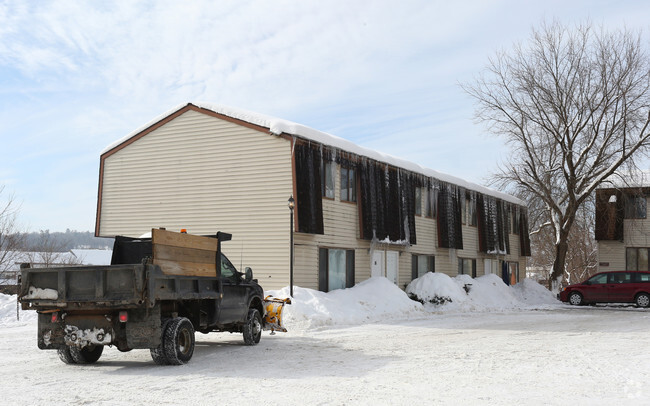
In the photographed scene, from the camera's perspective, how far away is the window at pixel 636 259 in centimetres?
4000

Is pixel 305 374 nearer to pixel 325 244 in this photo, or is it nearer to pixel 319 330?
pixel 319 330

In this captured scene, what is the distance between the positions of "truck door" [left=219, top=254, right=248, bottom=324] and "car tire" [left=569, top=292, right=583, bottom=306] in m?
22.2

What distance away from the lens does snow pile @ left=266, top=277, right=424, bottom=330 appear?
18531 millimetres

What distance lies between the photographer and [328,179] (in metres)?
23.8

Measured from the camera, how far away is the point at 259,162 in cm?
2247

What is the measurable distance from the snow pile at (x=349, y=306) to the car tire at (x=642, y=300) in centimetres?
1162

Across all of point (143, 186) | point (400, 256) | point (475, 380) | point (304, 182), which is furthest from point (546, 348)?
point (143, 186)

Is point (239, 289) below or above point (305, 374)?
above

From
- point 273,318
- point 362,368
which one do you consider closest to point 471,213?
point 273,318

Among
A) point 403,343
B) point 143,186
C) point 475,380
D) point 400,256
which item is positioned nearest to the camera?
point 475,380

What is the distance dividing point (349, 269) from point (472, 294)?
7.42 m

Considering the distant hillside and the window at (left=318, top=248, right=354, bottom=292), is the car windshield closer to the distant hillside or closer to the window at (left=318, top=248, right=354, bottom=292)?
the window at (left=318, top=248, right=354, bottom=292)

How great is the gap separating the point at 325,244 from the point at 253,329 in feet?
30.9

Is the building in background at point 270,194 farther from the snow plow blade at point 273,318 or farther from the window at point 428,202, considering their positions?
the snow plow blade at point 273,318
